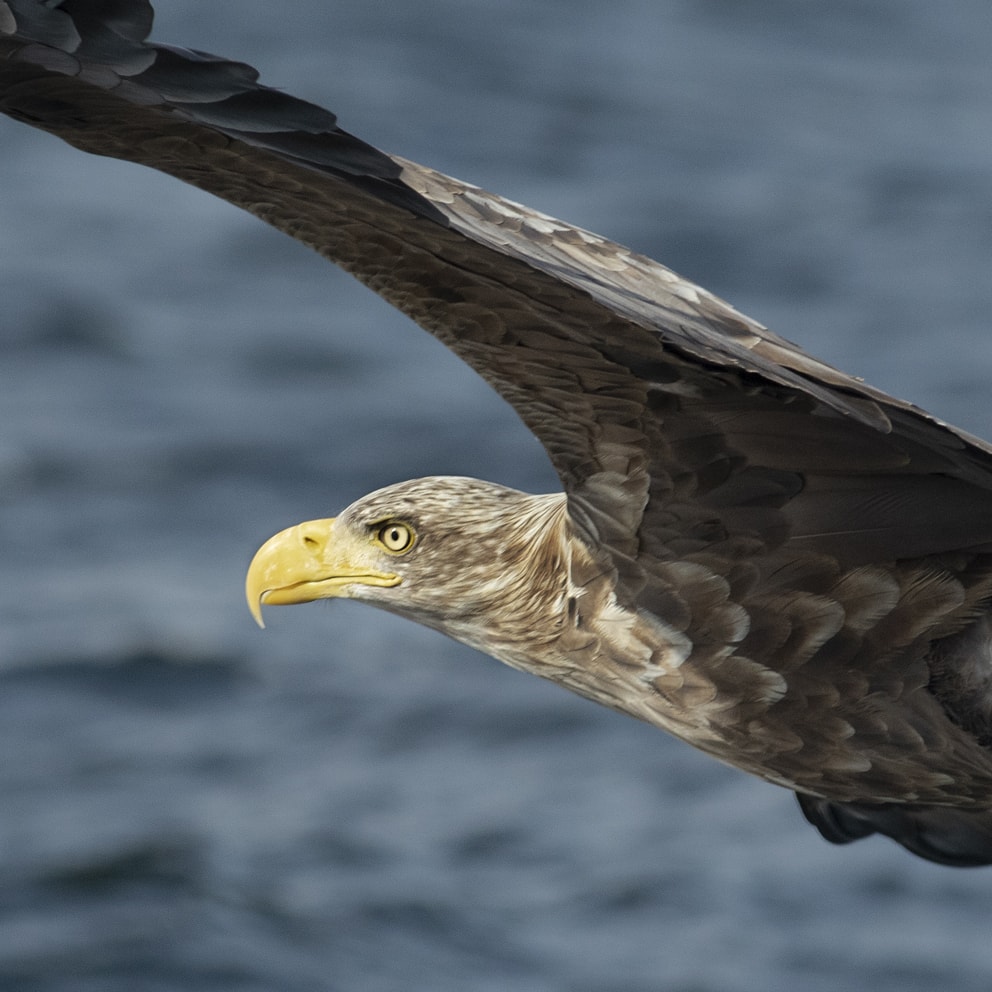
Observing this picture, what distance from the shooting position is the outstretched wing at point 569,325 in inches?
211

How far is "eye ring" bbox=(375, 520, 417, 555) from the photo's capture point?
26.0 ft

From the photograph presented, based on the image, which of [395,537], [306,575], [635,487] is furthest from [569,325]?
[306,575]

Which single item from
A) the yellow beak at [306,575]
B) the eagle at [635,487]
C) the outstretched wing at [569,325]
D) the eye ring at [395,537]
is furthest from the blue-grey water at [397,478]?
the outstretched wing at [569,325]

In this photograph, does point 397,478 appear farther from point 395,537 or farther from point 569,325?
point 569,325

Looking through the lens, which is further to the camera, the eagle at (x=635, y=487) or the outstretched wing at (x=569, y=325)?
the eagle at (x=635, y=487)

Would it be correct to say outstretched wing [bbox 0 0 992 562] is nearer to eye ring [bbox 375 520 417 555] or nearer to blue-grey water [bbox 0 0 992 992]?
eye ring [bbox 375 520 417 555]

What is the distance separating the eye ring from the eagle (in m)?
0.02

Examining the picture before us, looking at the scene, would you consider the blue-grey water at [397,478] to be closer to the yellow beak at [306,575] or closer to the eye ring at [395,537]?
the yellow beak at [306,575]

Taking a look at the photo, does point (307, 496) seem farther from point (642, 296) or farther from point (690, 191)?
point (642, 296)

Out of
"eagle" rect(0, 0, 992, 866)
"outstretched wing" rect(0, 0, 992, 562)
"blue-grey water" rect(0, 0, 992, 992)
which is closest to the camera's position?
"outstretched wing" rect(0, 0, 992, 562)

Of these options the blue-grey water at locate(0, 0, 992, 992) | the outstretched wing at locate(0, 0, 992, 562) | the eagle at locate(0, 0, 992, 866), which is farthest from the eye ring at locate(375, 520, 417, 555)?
the blue-grey water at locate(0, 0, 992, 992)

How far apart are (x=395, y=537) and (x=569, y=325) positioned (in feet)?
7.26

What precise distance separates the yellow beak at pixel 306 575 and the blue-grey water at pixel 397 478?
36.8 ft

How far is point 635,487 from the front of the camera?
6.63 m
